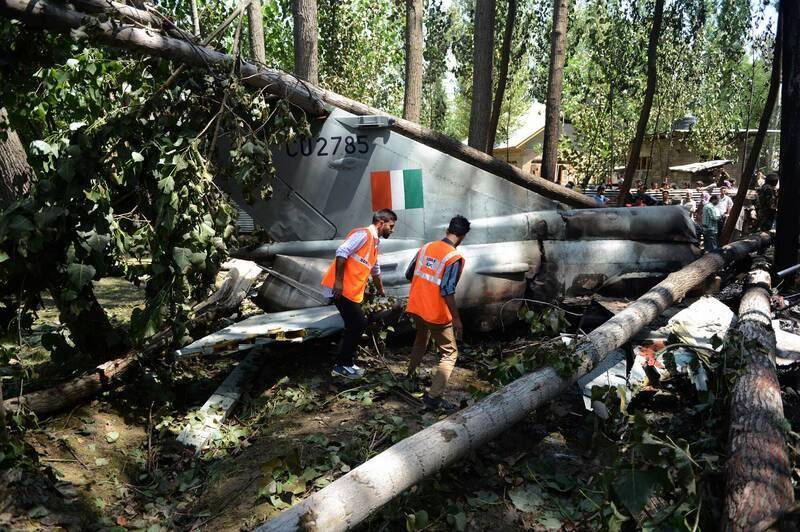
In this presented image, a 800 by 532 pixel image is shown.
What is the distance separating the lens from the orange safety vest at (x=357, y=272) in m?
5.11

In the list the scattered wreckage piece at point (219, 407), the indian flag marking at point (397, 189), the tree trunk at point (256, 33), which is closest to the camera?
the scattered wreckage piece at point (219, 407)

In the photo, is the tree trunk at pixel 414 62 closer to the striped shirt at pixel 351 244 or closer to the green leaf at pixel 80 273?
the striped shirt at pixel 351 244

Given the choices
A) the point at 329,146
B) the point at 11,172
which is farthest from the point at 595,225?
the point at 11,172

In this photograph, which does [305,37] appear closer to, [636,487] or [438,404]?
[438,404]

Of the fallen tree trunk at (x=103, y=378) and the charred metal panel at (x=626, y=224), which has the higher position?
the charred metal panel at (x=626, y=224)

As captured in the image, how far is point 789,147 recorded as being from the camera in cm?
716

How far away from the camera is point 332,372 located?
17.3ft

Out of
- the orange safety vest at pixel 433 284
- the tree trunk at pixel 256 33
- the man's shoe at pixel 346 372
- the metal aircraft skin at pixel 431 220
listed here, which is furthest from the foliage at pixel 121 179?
the tree trunk at pixel 256 33

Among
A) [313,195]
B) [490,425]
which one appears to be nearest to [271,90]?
[313,195]

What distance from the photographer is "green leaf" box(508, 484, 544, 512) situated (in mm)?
3451

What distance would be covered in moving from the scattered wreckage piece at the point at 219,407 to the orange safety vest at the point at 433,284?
1692mm

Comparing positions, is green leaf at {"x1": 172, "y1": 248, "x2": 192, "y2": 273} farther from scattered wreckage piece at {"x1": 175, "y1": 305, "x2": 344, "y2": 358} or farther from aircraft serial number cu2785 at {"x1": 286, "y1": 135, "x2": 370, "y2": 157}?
aircraft serial number cu2785 at {"x1": 286, "y1": 135, "x2": 370, "y2": 157}

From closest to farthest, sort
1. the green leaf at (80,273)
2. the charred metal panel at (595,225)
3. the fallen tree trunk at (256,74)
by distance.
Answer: the green leaf at (80,273) < the fallen tree trunk at (256,74) < the charred metal panel at (595,225)

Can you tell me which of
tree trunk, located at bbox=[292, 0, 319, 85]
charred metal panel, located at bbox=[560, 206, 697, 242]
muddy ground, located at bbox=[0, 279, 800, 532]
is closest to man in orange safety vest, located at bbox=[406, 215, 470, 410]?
muddy ground, located at bbox=[0, 279, 800, 532]
